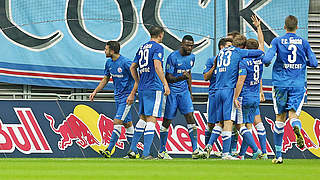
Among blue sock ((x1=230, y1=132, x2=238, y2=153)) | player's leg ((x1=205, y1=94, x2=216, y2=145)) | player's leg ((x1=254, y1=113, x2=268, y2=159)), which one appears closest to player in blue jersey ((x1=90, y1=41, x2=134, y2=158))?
player's leg ((x1=205, y1=94, x2=216, y2=145))

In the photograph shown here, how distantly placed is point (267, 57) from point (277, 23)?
8677 mm

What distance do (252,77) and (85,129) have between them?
353cm

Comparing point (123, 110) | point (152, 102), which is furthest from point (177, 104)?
point (123, 110)

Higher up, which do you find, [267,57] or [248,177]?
[267,57]

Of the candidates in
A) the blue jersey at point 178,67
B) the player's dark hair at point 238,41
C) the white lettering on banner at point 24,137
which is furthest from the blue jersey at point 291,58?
the white lettering on banner at point 24,137

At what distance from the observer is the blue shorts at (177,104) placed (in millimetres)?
12062

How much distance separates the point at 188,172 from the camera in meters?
7.50

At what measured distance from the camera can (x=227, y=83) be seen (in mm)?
11430

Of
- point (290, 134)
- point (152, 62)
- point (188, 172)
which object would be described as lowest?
point (290, 134)

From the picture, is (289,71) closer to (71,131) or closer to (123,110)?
(123,110)

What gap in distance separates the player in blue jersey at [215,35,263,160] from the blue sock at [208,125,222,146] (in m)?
0.44

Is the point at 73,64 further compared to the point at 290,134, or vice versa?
the point at 73,64

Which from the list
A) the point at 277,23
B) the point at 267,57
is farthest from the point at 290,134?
the point at 267,57

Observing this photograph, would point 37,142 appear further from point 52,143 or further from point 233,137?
point 233,137
